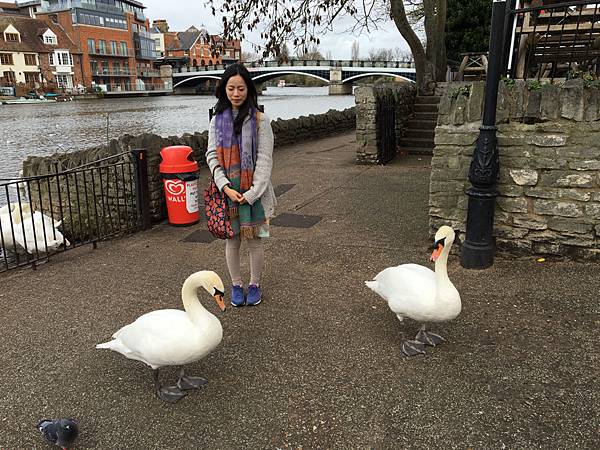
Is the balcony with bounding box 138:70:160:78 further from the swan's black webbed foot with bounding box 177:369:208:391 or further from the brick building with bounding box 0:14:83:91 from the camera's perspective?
the swan's black webbed foot with bounding box 177:369:208:391

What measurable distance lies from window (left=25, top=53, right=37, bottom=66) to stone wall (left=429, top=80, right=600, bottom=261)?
6686cm

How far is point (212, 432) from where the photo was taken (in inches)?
105

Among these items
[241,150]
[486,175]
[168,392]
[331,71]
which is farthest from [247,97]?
[331,71]

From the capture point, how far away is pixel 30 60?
59.7m

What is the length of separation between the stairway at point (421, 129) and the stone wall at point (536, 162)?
6855 mm

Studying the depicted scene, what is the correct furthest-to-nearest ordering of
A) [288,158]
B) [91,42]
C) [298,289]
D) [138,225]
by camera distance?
[91,42] < [288,158] < [138,225] < [298,289]

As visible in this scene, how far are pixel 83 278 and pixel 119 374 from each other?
206cm

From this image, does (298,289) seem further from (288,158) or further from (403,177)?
(288,158)

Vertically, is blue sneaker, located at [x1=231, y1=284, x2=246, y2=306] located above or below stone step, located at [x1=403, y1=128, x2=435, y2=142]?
below

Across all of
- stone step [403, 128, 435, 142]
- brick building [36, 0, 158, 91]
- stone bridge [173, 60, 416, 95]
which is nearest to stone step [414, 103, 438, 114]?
stone step [403, 128, 435, 142]

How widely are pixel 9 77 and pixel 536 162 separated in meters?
65.3

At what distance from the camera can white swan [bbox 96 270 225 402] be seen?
9.10ft

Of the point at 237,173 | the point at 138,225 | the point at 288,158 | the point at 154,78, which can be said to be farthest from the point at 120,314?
the point at 154,78

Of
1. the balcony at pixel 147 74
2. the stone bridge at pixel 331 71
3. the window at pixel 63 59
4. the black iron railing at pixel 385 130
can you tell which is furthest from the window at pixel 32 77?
the black iron railing at pixel 385 130
